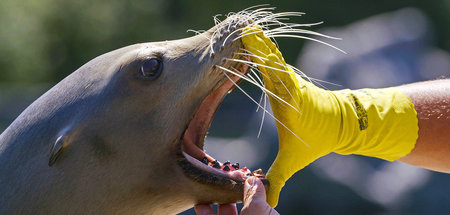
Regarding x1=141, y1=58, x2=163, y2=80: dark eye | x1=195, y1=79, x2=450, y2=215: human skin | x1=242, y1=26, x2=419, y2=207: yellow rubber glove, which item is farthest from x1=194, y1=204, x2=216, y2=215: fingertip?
x1=195, y1=79, x2=450, y2=215: human skin

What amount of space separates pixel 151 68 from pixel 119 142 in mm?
A: 316

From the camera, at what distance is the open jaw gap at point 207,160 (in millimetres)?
2396

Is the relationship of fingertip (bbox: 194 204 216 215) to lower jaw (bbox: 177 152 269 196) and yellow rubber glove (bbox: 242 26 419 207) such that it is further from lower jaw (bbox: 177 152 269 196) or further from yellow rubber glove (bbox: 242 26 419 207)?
yellow rubber glove (bbox: 242 26 419 207)

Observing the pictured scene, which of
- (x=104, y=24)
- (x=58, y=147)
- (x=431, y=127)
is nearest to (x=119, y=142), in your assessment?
(x=58, y=147)

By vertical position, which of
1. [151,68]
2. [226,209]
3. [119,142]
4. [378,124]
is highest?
[151,68]

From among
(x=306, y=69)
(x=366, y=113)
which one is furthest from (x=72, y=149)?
(x=306, y=69)

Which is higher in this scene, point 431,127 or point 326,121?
point 326,121

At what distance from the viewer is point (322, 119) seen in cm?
273

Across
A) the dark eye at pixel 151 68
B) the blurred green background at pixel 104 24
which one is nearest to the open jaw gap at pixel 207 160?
the dark eye at pixel 151 68

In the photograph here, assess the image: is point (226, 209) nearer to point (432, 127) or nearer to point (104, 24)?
point (432, 127)

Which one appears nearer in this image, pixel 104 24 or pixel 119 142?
pixel 119 142

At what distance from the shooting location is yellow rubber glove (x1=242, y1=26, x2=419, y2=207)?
103 inches

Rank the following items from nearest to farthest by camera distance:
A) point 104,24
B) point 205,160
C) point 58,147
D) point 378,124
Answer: point 58,147 < point 205,160 < point 378,124 < point 104,24

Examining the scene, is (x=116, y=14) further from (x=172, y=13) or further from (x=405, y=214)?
(x=405, y=214)
